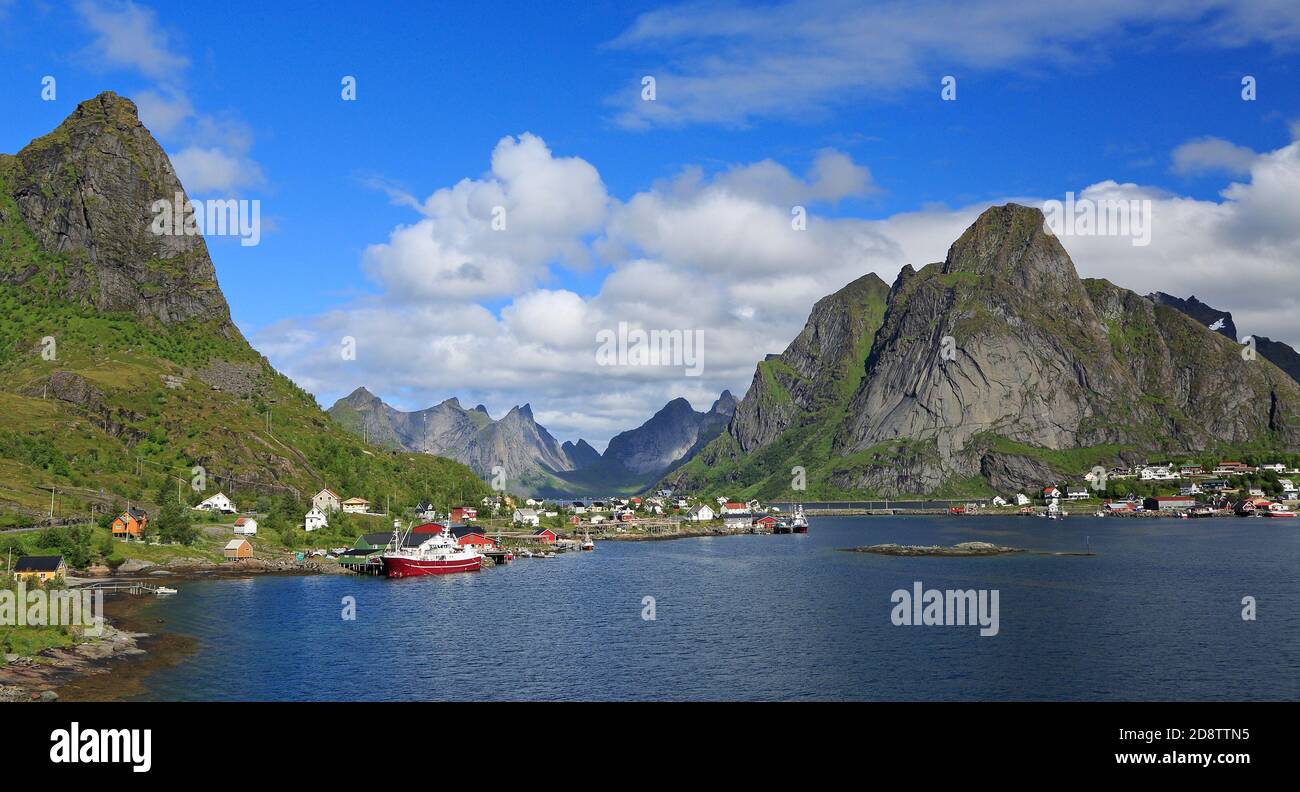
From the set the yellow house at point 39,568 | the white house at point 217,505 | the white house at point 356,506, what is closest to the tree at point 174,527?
the white house at point 217,505

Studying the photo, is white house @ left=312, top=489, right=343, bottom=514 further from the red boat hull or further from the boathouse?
the red boat hull

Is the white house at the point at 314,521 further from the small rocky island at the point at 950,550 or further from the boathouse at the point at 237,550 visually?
the small rocky island at the point at 950,550

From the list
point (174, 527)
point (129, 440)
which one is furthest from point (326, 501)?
point (174, 527)

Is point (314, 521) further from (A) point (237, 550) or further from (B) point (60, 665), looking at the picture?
(B) point (60, 665)

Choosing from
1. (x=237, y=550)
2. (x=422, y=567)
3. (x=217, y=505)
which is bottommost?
(x=422, y=567)

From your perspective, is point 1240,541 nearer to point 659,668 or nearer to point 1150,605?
point 1150,605
